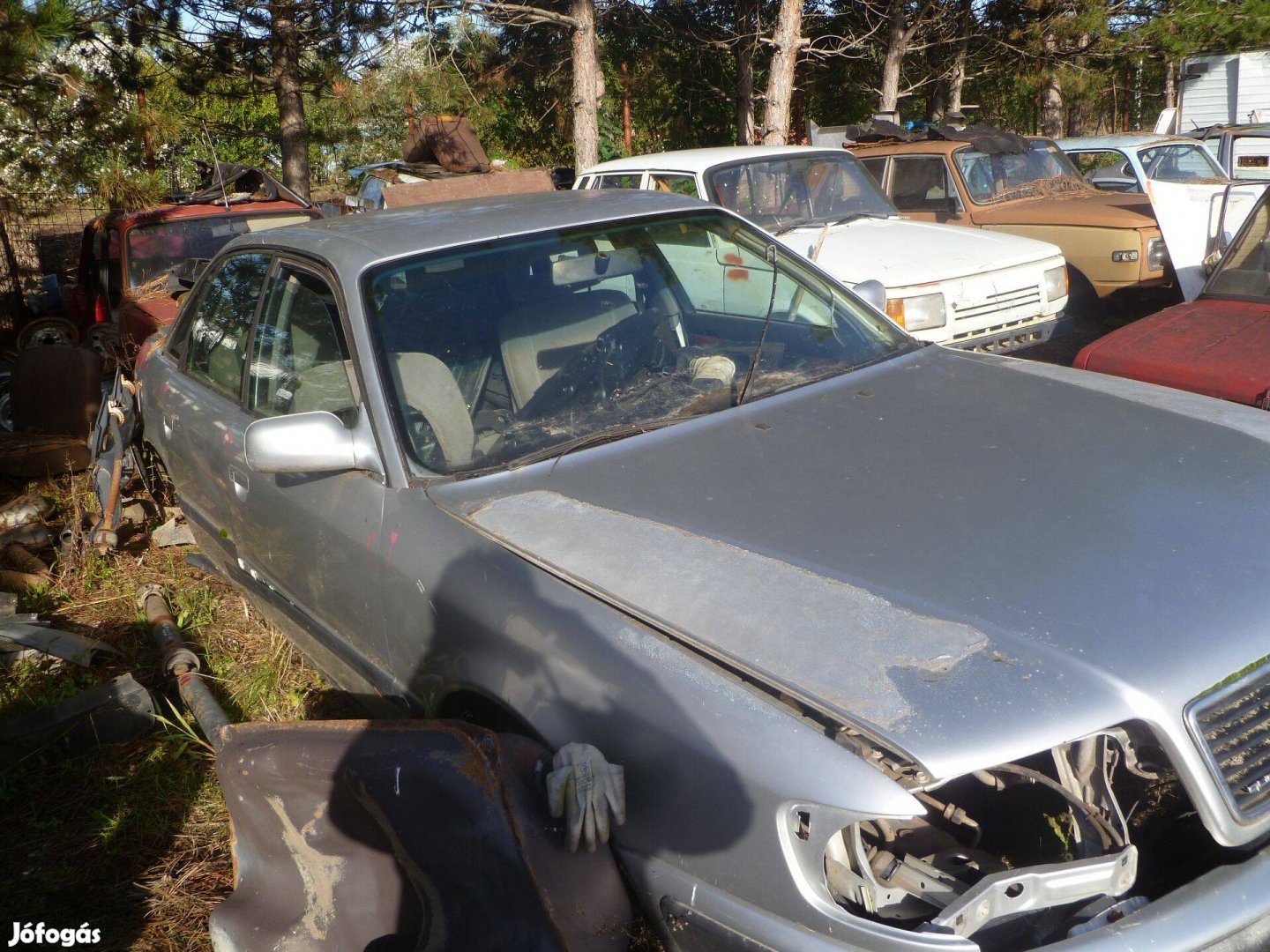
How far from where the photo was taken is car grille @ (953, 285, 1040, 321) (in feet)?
21.3

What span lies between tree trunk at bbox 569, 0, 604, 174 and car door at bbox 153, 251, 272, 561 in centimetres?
978

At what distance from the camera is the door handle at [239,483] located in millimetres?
3312

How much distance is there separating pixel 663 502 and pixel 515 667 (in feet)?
1.65

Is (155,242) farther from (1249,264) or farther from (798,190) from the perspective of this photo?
(1249,264)

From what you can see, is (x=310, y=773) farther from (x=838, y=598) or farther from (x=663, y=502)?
(x=838, y=598)

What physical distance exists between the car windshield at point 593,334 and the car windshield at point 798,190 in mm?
3917

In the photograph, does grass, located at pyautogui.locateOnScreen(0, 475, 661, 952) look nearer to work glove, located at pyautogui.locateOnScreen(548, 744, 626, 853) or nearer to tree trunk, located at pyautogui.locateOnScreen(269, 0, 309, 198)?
work glove, located at pyautogui.locateOnScreen(548, 744, 626, 853)

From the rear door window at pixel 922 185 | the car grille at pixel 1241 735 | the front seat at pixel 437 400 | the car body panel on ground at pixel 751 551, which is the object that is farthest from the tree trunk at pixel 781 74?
the car grille at pixel 1241 735

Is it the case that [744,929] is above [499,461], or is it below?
below

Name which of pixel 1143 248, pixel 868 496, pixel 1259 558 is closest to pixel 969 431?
pixel 868 496

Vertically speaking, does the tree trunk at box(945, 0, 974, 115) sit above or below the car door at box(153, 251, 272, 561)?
above

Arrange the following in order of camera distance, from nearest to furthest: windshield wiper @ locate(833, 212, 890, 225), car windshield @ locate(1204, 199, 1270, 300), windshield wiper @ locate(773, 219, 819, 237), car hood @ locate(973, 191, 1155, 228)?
car windshield @ locate(1204, 199, 1270, 300)
windshield wiper @ locate(773, 219, 819, 237)
windshield wiper @ locate(833, 212, 890, 225)
car hood @ locate(973, 191, 1155, 228)

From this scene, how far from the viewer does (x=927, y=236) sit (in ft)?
23.4

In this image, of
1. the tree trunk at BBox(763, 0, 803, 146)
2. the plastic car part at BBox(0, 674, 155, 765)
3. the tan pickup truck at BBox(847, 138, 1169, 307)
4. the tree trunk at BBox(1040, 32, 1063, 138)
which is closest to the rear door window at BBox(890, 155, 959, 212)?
the tan pickup truck at BBox(847, 138, 1169, 307)
